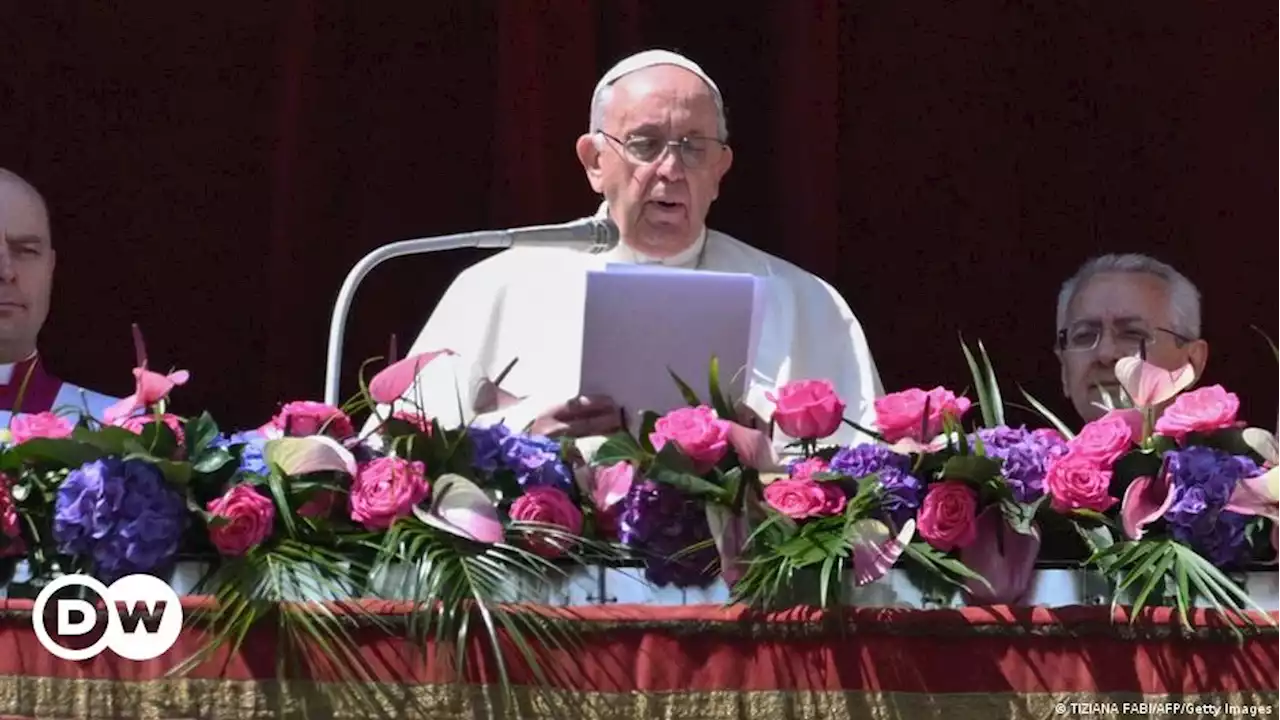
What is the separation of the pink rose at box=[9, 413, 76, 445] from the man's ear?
1339 millimetres

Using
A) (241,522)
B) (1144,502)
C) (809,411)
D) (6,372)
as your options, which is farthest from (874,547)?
(6,372)

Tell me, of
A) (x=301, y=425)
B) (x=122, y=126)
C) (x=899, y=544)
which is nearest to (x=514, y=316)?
(x=301, y=425)

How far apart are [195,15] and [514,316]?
1833mm

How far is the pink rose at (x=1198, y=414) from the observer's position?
7.89 feet

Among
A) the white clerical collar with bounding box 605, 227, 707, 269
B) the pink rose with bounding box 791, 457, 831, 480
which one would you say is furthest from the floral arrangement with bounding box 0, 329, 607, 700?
the white clerical collar with bounding box 605, 227, 707, 269

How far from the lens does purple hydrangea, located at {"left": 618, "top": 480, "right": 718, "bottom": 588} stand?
2352 mm

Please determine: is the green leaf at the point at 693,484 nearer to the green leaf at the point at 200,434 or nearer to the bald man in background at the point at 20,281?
the green leaf at the point at 200,434

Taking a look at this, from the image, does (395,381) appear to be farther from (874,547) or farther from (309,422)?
(874,547)

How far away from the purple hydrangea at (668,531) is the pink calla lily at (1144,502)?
0.44 meters

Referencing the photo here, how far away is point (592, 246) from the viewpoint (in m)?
2.95

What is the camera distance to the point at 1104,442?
240cm

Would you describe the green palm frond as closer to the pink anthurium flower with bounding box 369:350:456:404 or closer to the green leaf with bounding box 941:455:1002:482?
the pink anthurium flower with bounding box 369:350:456:404

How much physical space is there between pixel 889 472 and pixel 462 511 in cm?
45

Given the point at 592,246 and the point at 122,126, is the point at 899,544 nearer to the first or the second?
the point at 592,246
